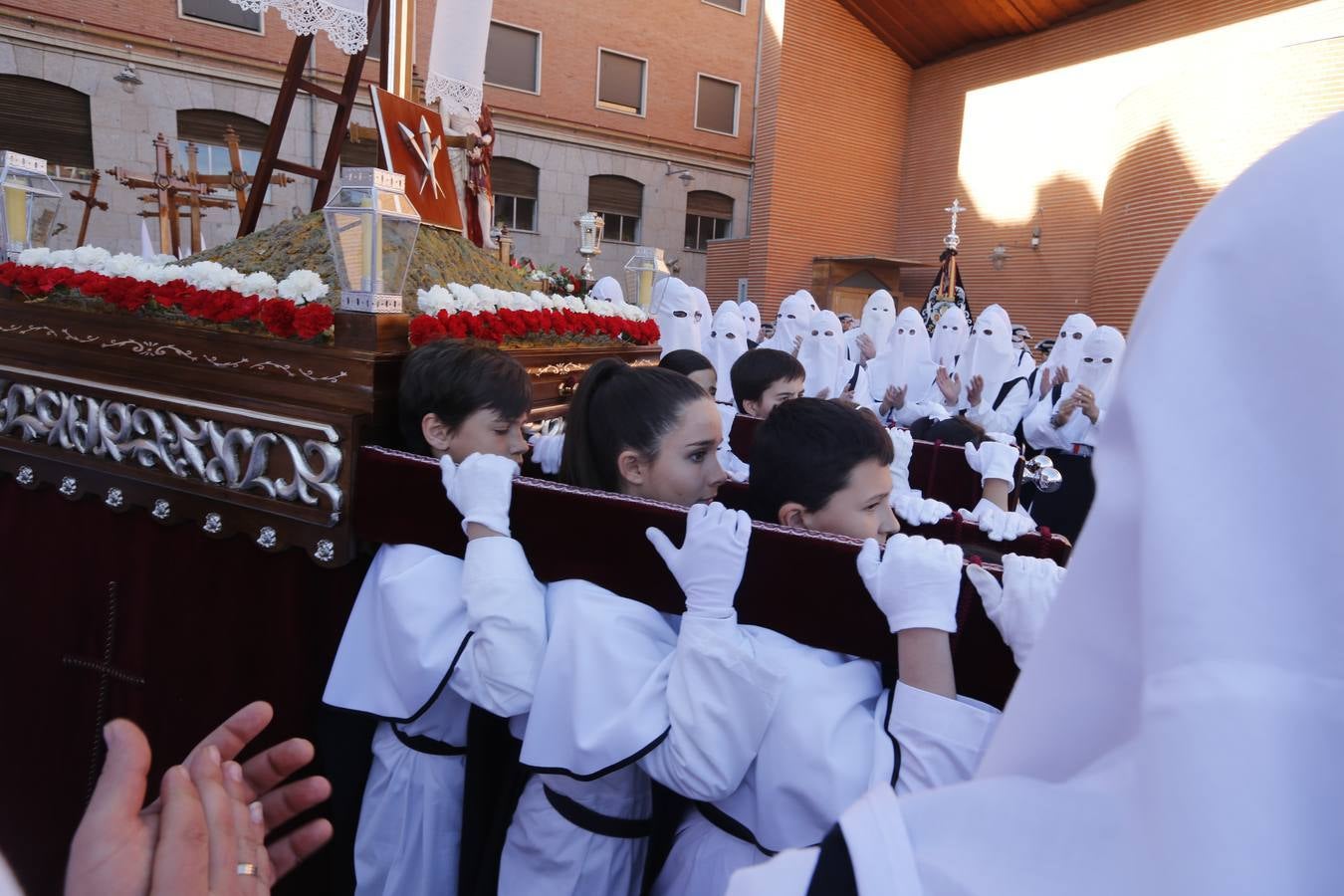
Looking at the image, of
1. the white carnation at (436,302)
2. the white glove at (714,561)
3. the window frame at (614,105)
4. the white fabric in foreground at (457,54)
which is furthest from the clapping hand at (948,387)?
the window frame at (614,105)

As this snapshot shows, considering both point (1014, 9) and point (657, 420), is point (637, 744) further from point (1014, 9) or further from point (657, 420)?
point (1014, 9)

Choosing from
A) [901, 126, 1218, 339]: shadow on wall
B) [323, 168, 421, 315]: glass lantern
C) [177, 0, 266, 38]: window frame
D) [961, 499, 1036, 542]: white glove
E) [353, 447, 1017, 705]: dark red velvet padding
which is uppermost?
[177, 0, 266, 38]: window frame

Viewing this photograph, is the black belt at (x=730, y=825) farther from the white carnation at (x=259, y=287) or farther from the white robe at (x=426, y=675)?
the white carnation at (x=259, y=287)

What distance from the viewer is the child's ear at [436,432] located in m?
1.90

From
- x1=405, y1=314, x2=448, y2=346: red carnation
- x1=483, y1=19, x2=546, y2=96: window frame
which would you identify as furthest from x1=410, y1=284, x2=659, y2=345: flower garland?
x1=483, y1=19, x2=546, y2=96: window frame

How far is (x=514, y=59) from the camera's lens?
54.1 feet

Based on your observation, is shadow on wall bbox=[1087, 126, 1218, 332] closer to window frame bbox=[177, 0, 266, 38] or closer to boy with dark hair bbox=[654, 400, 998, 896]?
boy with dark hair bbox=[654, 400, 998, 896]

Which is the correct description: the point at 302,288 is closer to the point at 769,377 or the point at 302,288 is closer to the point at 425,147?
the point at 425,147

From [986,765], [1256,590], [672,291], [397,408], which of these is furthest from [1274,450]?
[672,291]

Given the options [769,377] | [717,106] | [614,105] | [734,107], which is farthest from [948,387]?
[734,107]

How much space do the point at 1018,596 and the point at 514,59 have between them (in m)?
17.7

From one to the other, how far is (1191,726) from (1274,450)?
0.16m

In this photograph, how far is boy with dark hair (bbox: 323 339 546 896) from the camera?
152cm

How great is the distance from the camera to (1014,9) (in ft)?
44.4
